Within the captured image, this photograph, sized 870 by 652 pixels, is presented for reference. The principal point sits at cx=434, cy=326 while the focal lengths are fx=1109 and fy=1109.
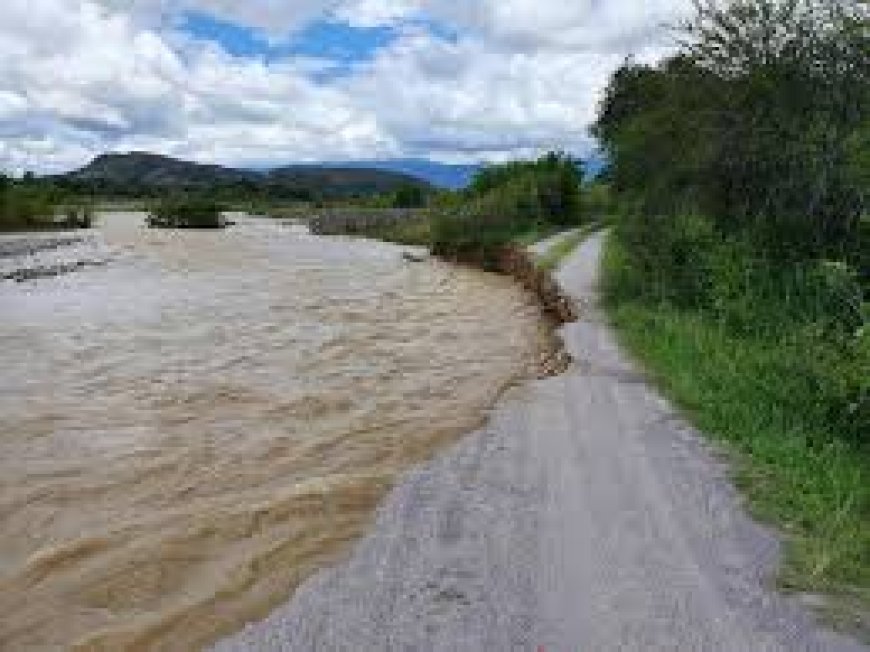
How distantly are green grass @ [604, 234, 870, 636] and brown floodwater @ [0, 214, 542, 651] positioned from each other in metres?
2.55

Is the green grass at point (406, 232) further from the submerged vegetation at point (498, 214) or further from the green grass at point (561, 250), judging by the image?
the green grass at point (561, 250)

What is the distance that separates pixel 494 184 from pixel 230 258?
87.8 feet

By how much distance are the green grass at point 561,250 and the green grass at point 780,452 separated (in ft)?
55.6

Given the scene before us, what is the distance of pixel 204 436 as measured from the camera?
12422 millimetres

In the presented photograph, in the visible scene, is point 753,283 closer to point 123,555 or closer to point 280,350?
point 280,350

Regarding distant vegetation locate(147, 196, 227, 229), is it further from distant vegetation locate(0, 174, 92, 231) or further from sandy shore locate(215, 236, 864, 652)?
sandy shore locate(215, 236, 864, 652)

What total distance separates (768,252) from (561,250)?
21.9m

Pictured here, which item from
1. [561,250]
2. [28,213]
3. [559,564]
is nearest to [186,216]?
[28,213]

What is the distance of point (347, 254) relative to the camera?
5406cm

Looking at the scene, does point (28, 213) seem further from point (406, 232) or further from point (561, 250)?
point (561, 250)

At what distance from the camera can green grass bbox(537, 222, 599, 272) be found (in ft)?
112

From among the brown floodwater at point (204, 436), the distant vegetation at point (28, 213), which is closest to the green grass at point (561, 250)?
the brown floodwater at point (204, 436)

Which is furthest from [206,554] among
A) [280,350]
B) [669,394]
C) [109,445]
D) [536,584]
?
[280,350]

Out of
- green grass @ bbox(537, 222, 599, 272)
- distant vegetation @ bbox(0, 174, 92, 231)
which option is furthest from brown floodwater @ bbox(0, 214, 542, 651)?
distant vegetation @ bbox(0, 174, 92, 231)
